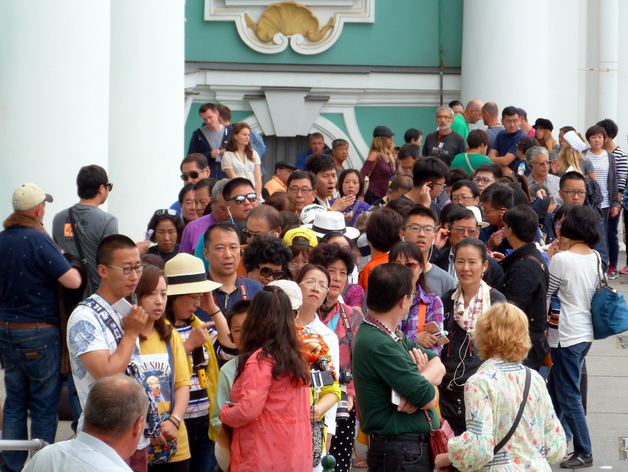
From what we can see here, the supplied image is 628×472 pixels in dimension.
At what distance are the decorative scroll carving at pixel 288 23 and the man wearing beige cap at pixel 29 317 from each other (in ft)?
40.9

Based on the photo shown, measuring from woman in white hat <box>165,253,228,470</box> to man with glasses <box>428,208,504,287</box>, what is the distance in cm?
219

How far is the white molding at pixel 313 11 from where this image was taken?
58.7 ft

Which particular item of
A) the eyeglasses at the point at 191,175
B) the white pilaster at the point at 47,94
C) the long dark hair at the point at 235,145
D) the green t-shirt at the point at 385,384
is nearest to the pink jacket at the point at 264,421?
the green t-shirt at the point at 385,384

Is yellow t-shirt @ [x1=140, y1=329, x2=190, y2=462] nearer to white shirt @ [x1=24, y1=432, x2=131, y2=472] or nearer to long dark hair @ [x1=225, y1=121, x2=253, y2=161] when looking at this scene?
white shirt @ [x1=24, y1=432, x2=131, y2=472]

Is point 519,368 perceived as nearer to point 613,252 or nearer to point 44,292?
point 44,292

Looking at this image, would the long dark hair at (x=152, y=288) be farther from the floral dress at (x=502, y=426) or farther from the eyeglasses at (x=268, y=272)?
the floral dress at (x=502, y=426)

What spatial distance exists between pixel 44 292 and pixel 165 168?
4708mm

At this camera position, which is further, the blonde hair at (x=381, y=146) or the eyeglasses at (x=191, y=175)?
the blonde hair at (x=381, y=146)

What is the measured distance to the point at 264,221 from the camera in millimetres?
6363

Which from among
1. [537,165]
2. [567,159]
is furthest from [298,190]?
[567,159]

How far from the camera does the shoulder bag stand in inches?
257

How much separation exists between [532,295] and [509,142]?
642cm

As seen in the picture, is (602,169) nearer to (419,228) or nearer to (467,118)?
(467,118)

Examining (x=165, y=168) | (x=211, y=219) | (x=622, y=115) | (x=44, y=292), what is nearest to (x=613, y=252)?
(x=622, y=115)
